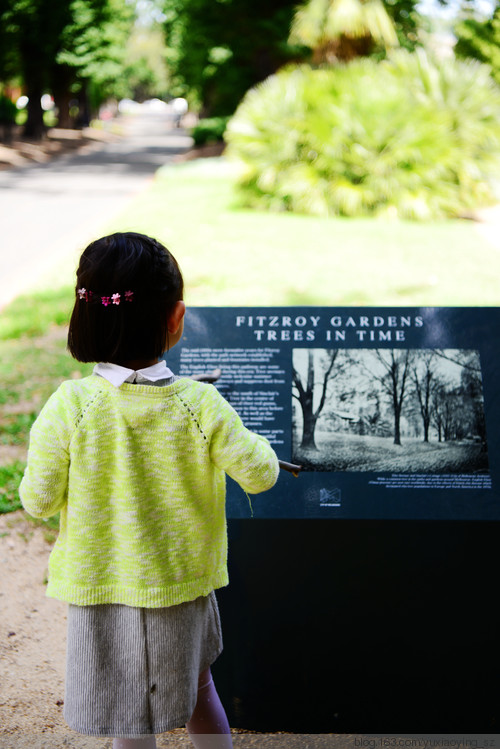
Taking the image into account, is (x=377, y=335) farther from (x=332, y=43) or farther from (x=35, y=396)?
(x=332, y=43)

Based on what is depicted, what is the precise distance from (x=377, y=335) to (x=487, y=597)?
872 mm

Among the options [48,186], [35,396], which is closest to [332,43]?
[48,186]

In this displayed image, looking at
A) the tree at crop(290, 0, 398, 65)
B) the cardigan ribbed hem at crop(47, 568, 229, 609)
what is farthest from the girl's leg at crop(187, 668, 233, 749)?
the tree at crop(290, 0, 398, 65)

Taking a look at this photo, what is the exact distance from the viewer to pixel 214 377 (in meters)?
2.20

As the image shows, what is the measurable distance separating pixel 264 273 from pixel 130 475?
703 centimetres

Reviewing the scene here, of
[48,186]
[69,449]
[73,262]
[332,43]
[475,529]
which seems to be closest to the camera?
[69,449]

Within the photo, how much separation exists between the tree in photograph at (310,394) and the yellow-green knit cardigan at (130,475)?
1.90ft

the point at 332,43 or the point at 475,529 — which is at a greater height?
the point at 332,43

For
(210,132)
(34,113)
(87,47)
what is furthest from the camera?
(87,47)

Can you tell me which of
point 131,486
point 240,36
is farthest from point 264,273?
point 240,36

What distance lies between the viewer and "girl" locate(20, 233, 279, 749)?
1638mm

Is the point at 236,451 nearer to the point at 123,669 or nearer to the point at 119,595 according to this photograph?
the point at 119,595

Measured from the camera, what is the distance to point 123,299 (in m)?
1.60

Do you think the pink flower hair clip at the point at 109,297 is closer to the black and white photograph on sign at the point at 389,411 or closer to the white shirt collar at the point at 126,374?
the white shirt collar at the point at 126,374
